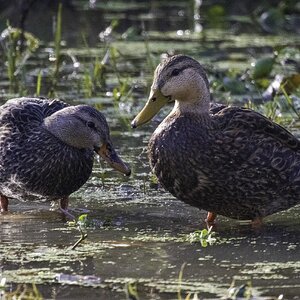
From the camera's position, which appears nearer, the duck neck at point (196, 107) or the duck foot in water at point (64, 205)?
the duck neck at point (196, 107)

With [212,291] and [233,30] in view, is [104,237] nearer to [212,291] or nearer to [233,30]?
[212,291]

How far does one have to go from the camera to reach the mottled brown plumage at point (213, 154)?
7.15 m

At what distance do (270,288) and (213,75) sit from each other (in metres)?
6.17

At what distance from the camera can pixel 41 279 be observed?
19.3 ft

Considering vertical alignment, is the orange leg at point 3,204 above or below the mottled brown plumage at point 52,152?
below

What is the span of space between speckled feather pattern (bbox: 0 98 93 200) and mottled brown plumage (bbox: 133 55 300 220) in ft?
2.14

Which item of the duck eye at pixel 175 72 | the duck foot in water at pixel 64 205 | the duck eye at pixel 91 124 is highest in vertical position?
the duck eye at pixel 175 72

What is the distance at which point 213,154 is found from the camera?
23.5 ft

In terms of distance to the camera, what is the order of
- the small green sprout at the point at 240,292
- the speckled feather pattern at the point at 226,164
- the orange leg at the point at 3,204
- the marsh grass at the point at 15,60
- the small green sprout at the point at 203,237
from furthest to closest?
the marsh grass at the point at 15,60, the orange leg at the point at 3,204, the speckled feather pattern at the point at 226,164, the small green sprout at the point at 203,237, the small green sprout at the point at 240,292

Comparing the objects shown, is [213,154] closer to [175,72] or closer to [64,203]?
[175,72]

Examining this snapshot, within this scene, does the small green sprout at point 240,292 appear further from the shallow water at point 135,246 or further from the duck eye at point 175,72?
the duck eye at point 175,72

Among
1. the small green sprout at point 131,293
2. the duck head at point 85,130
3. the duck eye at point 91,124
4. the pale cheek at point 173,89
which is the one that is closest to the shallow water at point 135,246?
the small green sprout at point 131,293

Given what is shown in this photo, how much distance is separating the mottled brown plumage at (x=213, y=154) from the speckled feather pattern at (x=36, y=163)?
0.65 m

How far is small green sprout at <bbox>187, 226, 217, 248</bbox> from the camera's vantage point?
669 centimetres
